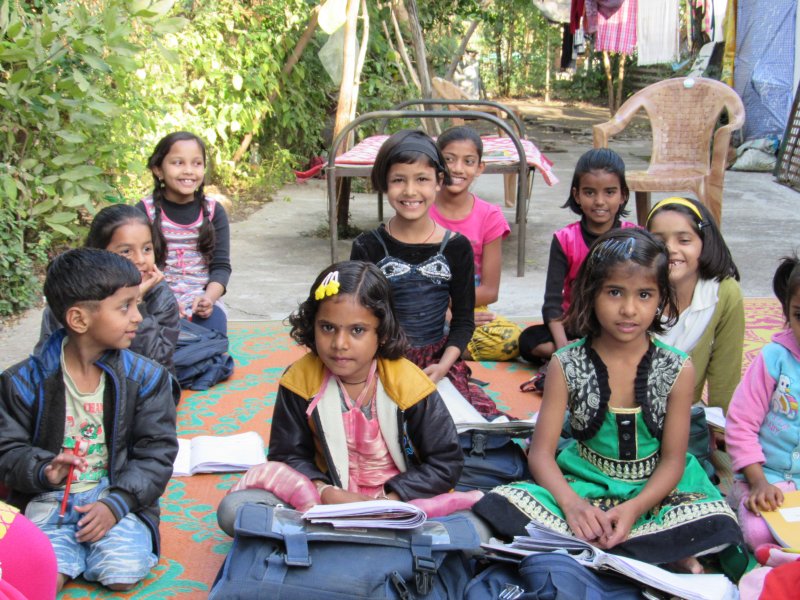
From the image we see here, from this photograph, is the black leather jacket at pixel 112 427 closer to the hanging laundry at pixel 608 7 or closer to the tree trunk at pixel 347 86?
the tree trunk at pixel 347 86

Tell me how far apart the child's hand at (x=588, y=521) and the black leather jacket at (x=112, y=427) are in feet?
3.47

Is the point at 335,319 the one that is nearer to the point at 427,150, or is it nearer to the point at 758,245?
the point at 427,150

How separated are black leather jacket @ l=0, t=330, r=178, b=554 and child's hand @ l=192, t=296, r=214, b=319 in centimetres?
143

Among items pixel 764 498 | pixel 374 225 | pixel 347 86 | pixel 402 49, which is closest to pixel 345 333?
pixel 764 498

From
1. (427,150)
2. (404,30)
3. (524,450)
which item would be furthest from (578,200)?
(404,30)

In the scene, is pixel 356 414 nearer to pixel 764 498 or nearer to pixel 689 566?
pixel 689 566

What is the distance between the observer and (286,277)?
17.5ft

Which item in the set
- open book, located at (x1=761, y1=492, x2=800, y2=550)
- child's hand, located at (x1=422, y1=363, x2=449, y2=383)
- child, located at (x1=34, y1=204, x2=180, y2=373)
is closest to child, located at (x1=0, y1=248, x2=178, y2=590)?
child, located at (x1=34, y1=204, x2=180, y2=373)

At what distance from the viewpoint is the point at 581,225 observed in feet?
12.0

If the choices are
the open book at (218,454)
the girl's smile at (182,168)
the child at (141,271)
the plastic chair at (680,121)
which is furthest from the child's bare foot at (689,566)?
the plastic chair at (680,121)

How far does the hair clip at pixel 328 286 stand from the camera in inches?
87.3

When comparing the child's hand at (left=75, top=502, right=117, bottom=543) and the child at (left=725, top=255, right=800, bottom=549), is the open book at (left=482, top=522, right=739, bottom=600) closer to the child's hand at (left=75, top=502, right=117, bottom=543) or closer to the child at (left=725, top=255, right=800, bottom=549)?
the child at (left=725, top=255, right=800, bottom=549)

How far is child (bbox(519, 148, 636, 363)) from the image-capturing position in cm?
353

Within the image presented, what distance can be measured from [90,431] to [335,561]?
0.78 metres
